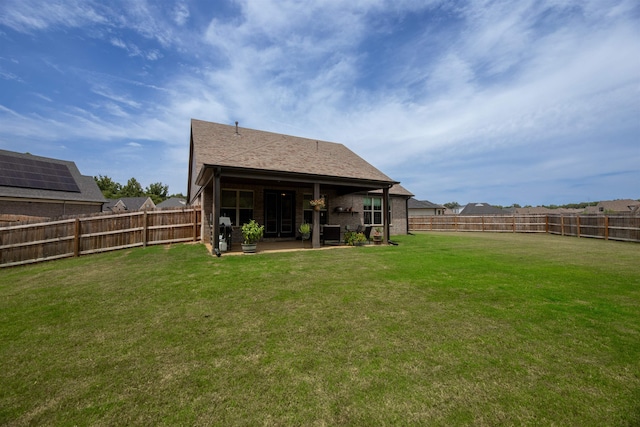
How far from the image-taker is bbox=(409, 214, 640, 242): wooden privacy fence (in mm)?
13570

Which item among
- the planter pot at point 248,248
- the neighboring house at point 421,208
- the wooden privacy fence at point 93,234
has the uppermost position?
the neighboring house at point 421,208

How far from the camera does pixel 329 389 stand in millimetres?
2197

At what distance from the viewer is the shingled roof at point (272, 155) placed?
32.2ft

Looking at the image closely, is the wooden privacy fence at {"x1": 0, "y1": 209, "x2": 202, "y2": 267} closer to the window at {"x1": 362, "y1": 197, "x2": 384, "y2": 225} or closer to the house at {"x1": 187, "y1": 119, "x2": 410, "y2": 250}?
the house at {"x1": 187, "y1": 119, "x2": 410, "y2": 250}

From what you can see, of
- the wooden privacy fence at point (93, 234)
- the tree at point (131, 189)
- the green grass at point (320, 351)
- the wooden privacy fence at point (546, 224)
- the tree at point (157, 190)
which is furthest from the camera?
the tree at point (157, 190)

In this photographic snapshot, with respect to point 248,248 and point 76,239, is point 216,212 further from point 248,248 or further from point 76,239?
point 76,239

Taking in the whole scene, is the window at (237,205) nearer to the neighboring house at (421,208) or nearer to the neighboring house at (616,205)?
the neighboring house at (421,208)

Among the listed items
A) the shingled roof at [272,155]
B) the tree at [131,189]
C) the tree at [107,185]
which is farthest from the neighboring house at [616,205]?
the tree at [107,185]

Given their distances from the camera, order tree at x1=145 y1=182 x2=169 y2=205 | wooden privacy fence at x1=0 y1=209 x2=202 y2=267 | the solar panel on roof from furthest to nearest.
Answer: tree at x1=145 y1=182 x2=169 y2=205, the solar panel on roof, wooden privacy fence at x1=0 y1=209 x2=202 y2=267

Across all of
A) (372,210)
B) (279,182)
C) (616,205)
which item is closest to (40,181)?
(279,182)

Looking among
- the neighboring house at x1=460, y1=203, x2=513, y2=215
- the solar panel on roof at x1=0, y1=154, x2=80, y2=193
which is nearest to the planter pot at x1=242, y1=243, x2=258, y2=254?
the solar panel on roof at x1=0, y1=154, x2=80, y2=193

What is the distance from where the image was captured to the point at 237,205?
1180cm

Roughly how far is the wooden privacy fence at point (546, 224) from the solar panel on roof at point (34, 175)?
1083 inches

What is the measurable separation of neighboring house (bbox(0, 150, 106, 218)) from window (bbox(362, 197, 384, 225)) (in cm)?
1850
